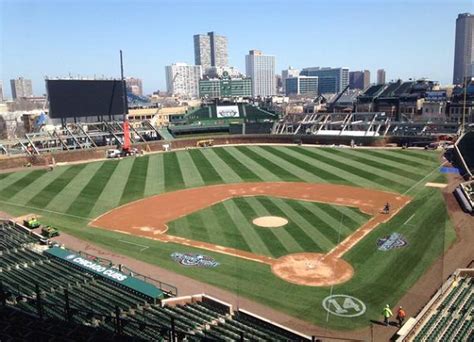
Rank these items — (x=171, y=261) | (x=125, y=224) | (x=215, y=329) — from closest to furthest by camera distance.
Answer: (x=215, y=329)
(x=171, y=261)
(x=125, y=224)

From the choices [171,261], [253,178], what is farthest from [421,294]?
[253,178]

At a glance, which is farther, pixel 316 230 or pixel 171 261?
pixel 316 230

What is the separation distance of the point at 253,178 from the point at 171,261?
25.5 metres

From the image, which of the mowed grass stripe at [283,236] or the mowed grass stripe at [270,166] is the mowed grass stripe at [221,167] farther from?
the mowed grass stripe at [283,236]

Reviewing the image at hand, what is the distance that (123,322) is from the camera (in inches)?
610

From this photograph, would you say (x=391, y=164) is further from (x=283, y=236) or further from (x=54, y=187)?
(x=54, y=187)

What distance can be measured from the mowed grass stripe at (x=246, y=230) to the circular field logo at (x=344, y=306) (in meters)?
6.51

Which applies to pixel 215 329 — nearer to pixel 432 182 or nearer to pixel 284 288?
pixel 284 288

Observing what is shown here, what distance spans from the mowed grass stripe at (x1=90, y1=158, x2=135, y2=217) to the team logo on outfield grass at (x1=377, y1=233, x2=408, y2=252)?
25.2 meters

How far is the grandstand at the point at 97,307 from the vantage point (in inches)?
549

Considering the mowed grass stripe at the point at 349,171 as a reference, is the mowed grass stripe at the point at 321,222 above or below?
below

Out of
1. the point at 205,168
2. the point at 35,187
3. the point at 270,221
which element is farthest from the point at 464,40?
the point at 35,187

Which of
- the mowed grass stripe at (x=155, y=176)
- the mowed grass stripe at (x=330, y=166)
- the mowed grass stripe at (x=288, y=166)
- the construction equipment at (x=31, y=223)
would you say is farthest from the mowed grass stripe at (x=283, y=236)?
the construction equipment at (x=31, y=223)

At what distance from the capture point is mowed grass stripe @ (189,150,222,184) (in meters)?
51.6
